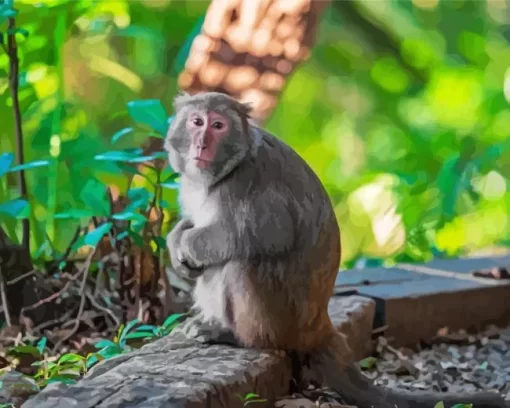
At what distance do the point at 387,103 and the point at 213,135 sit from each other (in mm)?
3591

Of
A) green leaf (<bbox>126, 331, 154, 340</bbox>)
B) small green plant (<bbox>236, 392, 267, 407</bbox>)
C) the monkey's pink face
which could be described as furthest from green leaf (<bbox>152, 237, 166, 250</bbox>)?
small green plant (<bbox>236, 392, 267, 407</bbox>)

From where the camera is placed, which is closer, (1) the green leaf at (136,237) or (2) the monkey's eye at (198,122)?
(2) the monkey's eye at (198,122)

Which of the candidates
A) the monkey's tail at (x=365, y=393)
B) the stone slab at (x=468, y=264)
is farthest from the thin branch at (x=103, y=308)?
the stone slab at (x=468, y=264)

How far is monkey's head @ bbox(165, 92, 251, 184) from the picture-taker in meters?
2.51

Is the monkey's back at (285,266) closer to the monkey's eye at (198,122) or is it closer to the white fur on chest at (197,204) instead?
the white fur on chest at (197,204)

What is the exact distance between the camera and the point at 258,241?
8.32ft

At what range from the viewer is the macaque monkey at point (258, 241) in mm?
2533

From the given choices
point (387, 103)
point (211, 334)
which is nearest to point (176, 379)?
point (211, 334)

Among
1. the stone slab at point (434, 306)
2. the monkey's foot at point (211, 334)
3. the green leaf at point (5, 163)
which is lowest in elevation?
the stone slab at point (434, 306)

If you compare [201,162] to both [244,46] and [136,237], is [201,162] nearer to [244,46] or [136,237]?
[136,237]

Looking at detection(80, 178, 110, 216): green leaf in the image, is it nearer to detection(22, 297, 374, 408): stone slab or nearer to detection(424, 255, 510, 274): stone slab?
detection(22, 297, 374, 408): stone slab

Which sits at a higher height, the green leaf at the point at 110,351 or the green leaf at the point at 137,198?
the green leaf at the point at 137,198

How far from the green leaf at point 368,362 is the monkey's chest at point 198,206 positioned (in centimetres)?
112

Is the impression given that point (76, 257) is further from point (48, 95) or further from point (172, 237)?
point (172, 237)
